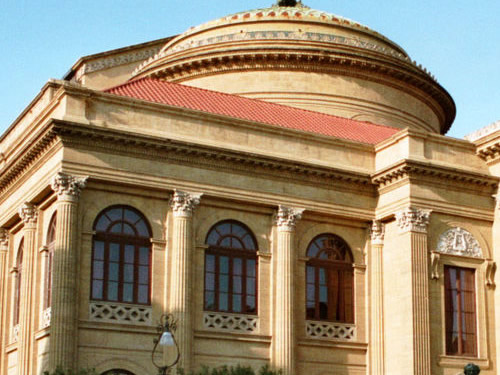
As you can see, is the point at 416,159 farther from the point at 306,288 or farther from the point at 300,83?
the point at 300,83

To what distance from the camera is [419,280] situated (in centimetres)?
3203

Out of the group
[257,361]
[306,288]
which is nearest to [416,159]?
[306,288]

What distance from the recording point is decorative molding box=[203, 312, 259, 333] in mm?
30812

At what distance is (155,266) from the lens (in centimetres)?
3034

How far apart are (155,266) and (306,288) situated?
5.33m

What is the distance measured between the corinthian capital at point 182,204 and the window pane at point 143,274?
1.91m

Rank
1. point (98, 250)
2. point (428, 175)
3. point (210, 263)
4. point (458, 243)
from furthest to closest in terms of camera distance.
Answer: point (458, 243)
point (428, 175)
point (210, 263)
point (98, 250)

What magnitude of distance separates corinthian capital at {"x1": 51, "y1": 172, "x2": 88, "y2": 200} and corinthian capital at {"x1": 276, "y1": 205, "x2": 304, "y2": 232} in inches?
Answer: 259

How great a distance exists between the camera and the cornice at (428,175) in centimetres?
3256

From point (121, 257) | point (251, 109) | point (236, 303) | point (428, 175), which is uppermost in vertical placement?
point (251, 109)

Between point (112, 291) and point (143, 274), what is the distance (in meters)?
1.10

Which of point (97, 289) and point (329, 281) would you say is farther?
point (329, 281)

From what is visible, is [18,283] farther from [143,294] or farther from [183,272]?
[183,272]

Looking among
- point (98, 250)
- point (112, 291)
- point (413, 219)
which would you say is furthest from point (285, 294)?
point (98, 250)
